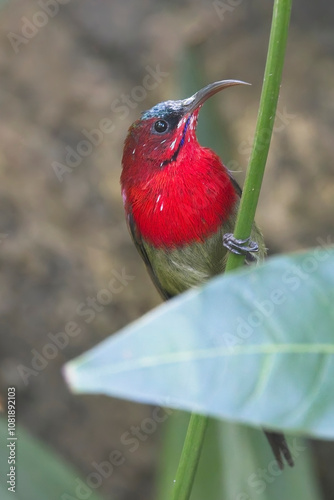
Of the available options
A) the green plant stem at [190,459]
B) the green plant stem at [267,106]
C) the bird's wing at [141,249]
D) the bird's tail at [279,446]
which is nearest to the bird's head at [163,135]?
the bird's wing at [141,249]

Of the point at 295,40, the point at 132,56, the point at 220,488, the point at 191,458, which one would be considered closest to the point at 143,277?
the point at 132,56

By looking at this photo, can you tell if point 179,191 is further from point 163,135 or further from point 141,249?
point 141,249

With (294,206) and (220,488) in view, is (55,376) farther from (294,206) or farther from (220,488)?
(220,488)

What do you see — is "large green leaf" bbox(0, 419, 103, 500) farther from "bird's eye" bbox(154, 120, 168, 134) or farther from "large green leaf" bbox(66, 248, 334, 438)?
"large green leaf" bbox(66, 248, 334, 438)

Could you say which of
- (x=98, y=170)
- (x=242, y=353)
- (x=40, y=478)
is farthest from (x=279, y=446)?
(x=98, y=170)

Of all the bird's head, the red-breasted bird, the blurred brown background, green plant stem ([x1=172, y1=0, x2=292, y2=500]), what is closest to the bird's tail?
the red-breasted bird
